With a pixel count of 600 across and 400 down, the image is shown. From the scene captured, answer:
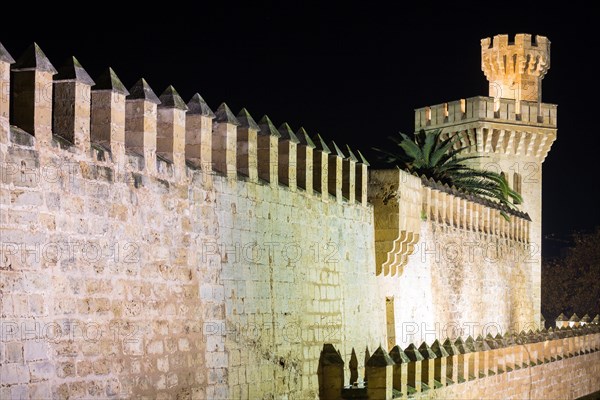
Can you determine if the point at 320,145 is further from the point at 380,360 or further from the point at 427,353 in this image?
the point at 380,360

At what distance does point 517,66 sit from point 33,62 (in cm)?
2871

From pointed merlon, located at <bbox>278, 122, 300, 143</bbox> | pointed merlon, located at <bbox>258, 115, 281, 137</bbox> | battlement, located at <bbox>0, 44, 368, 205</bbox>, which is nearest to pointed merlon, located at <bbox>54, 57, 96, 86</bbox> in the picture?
battlement, located at <bbox>0, 44, 368, 205</bbox>

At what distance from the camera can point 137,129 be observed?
10938 mm

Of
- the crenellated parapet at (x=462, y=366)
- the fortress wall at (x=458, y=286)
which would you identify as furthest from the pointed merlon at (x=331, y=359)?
the fortress wall at (x=458, y=286)

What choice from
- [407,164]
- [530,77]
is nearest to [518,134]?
[530,77]

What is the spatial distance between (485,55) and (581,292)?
1629 cm

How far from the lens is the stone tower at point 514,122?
111ft

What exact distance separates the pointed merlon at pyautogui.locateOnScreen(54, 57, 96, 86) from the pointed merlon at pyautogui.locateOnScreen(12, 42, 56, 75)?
15.9 inches

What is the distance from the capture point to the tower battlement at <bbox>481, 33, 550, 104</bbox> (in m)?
36.3

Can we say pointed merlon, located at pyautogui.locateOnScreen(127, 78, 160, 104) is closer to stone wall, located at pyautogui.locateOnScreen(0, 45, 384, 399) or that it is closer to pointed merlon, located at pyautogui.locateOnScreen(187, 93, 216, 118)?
stone wall, located at pyautogui.locateOnScreen(0, 45, 384, 399)

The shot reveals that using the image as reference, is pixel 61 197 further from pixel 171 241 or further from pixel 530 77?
pixel 530 77

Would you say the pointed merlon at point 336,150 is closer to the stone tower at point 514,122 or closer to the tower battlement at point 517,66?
the stone tower at point 514,122

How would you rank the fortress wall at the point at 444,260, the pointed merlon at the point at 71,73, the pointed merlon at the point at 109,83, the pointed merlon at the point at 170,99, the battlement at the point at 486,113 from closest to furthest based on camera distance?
the pointed merlon at the point at 71,73 < the pointed merlon at the point at 109,83 < the pointed merlon at the point at 170,99 < the fortress wall at the point at 444,260 < the battlement at the point at 486,113

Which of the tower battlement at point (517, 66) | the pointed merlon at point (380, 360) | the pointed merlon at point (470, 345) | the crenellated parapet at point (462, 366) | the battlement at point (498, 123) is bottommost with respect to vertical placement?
the crenellated parapet at point (462, 366)
